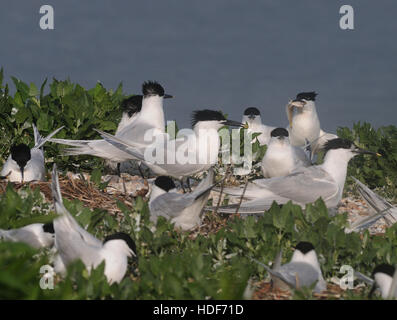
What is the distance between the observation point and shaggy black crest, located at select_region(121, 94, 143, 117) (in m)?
10.8

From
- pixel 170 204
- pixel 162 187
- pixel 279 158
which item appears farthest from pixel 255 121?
pixel 170 204

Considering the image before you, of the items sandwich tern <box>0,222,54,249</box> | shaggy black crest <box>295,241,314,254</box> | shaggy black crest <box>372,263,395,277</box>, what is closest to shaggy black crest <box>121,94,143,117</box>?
sandwich tern <box>0,222,54,249</box>

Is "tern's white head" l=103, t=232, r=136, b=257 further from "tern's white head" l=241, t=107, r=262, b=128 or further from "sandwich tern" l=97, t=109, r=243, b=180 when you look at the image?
"tern's white head" l=241, t=107, r=262, b=128

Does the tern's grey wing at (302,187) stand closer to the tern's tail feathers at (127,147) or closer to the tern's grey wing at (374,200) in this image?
the tern's grey wing at (374,200)

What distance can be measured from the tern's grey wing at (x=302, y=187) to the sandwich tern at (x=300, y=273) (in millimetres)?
2286

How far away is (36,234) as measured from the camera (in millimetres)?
5199

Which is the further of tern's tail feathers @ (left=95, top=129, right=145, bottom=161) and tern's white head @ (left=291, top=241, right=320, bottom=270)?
tern's tail feathers @ (left=95, top=129, right=145, bottom=161)

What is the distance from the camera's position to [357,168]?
12.4 meters

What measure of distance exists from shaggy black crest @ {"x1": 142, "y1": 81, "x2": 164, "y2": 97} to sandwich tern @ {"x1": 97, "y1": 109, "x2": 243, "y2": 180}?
1.53 meters

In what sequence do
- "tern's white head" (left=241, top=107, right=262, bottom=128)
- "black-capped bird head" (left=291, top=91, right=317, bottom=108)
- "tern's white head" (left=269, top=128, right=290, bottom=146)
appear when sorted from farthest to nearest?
"tern's white head" (left=241, top=107, right=262, bottom=128)
"black-capped bird head" (left=291, top=91, right=317, bottom=108)
"tern's white head" (left=269, top=128, right=290, bottom=146)

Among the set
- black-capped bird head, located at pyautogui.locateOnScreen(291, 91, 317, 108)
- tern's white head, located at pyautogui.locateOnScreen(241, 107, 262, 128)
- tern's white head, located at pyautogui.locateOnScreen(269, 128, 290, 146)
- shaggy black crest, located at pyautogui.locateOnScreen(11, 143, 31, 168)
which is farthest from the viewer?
tern's white head, located at pyautogui.locateOnScreen(241, 107, 262, 128)

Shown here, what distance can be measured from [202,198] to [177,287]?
2101 millimetres
